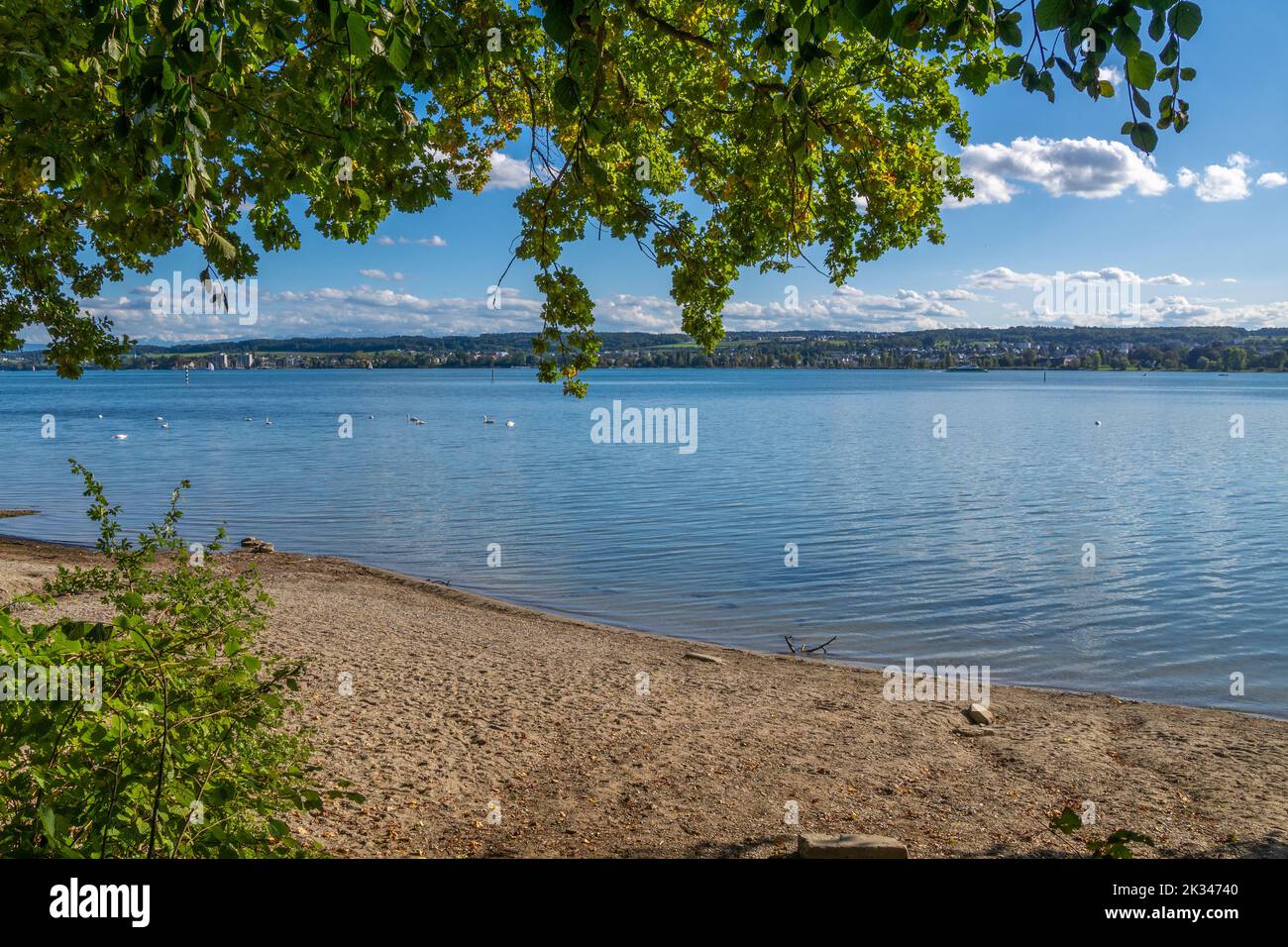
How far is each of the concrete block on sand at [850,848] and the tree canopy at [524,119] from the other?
3.86m

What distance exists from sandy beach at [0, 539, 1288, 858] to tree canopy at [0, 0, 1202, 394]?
3814 millimetres

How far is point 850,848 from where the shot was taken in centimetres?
676

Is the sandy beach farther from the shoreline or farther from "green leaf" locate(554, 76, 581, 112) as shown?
"green leaf" locate(554, 76, 581, 112)

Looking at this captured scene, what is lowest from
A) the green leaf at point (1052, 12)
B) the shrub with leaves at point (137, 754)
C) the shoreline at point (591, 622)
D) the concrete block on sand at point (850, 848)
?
the shoreline at point (591, 622)

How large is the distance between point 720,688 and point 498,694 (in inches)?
125

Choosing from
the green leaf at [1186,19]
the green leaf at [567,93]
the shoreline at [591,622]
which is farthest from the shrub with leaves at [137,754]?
the shoreline at [591,622]

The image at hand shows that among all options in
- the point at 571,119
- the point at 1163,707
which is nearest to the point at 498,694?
the point at 571,119

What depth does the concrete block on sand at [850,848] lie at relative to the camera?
6.68 m

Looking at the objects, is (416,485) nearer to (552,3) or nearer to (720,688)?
(720,688)

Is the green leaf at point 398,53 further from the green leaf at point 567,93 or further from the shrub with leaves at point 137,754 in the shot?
the shrub with leaves at point 137,754

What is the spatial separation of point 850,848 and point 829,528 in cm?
2302

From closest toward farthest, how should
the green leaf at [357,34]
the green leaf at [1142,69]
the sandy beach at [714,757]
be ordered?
1. the green leaf at [357,34]
2. the green leaf at [1142,69]
3. the sandy beach at [714,757]

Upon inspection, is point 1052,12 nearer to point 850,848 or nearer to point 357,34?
point 357,34
